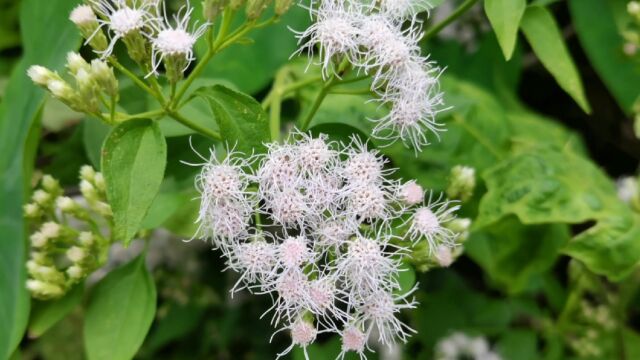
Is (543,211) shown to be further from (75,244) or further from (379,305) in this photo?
(75,244)

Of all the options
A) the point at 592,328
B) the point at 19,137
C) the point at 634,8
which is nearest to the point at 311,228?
the point at 19,137

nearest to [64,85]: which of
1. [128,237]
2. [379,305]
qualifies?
[128,237]

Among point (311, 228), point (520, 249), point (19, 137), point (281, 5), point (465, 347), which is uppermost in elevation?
point (281, 5)

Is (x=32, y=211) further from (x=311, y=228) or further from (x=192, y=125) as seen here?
(x=311, y=228)

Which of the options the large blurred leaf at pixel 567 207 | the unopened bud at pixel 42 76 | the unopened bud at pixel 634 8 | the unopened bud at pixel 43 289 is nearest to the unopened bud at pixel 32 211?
the unopened bud at pixel 43 289

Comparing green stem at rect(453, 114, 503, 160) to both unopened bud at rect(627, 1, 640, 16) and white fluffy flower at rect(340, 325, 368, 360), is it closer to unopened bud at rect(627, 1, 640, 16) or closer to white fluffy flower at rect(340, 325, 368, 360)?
unopened bud at rect(627, 1, 640, 16)

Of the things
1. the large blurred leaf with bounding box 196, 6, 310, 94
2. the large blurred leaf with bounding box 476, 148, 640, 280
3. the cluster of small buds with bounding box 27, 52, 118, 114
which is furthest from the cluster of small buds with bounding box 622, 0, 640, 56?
the cluster of small buds with bounding box 27, 52, 118, 114
